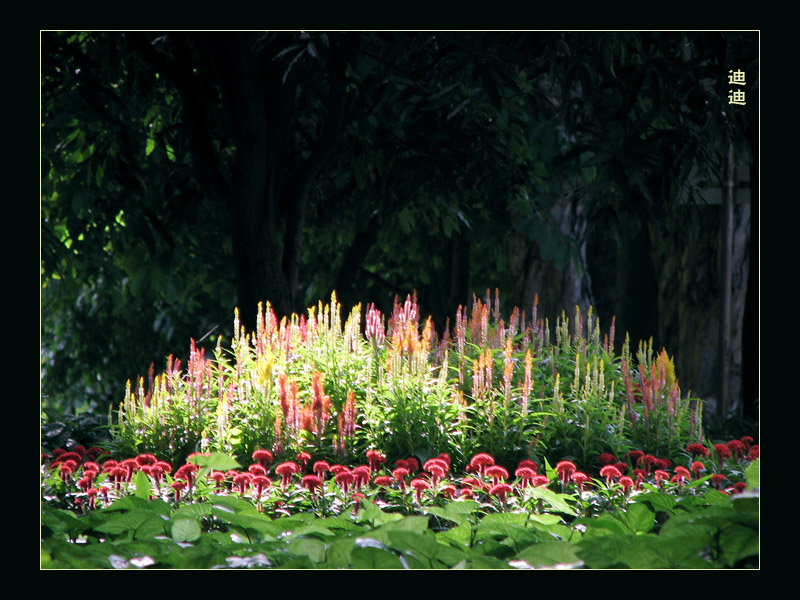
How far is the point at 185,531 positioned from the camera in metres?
3.46

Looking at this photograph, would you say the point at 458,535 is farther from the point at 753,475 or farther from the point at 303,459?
the point at 753,475

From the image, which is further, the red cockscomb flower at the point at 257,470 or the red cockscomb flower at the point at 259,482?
the red cockscomb flower at the point at 257,470

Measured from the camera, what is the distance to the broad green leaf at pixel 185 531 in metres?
3.45

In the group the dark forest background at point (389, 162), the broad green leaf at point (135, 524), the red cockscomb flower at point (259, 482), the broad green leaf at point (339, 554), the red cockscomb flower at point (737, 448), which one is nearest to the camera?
the broad green leaf at point (339, 554)

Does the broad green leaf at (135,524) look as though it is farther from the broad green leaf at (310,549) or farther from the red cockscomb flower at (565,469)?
the red cockscomb flower at (565,469)

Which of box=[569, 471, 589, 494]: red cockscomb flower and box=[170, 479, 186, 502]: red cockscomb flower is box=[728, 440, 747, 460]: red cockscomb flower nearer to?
box=[569, 471, 589, 494]: red cockscomb flower

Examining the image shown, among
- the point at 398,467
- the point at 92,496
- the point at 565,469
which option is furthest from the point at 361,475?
the point at 92,496

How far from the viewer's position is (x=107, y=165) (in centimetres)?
571

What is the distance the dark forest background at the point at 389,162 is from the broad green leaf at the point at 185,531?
201cm

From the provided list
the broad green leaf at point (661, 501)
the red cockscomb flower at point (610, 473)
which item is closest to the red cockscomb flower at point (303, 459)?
the red cockscomb flower at point (610, 473)

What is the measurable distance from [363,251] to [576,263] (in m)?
1.60

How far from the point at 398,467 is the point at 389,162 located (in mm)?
2367

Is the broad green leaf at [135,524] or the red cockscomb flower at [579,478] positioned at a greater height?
the red cockscomb flower at [579,478]

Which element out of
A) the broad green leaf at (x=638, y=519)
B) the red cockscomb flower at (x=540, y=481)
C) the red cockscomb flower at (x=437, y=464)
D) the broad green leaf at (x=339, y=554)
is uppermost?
the red cockscomb flower at (x=437, y=464)
